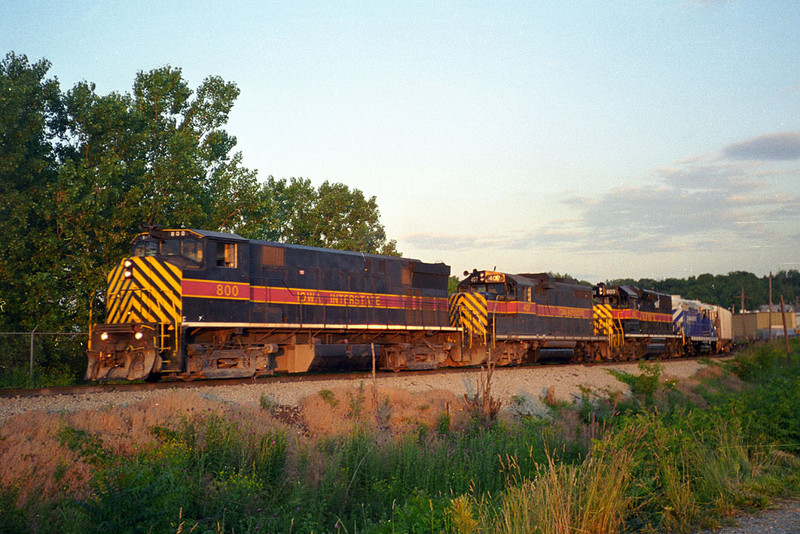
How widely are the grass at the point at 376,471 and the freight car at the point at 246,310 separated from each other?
3.52m

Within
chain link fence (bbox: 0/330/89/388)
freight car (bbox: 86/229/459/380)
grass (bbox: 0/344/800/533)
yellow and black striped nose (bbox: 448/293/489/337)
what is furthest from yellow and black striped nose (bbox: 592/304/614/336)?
chain link fence (bbox: 0/330/89/388)

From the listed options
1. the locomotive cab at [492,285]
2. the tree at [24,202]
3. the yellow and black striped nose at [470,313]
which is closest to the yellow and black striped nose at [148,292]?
the tree at [24,202]

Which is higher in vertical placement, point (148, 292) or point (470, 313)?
point (148, 292)

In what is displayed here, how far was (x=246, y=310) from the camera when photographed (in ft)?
54.1

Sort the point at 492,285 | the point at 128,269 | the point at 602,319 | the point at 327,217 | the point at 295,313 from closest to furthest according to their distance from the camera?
the point at 128,269, the point at 295,313, the point at 492,285, the point at 602,319, the point at 327,217

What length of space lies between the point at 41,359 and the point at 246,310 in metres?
5.85

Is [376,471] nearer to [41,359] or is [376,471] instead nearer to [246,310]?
[246,310]

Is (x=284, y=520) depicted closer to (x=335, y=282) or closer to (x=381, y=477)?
(x=381, y=477)

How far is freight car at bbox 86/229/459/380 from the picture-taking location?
583 inches

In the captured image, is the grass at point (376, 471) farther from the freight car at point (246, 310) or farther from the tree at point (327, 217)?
the tree at point (327, 217)

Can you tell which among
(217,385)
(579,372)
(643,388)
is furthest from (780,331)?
(217,385)

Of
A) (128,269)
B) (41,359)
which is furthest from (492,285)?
(41,359)

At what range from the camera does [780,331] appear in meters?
88.9

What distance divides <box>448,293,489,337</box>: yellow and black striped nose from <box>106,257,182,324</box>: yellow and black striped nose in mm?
10979
